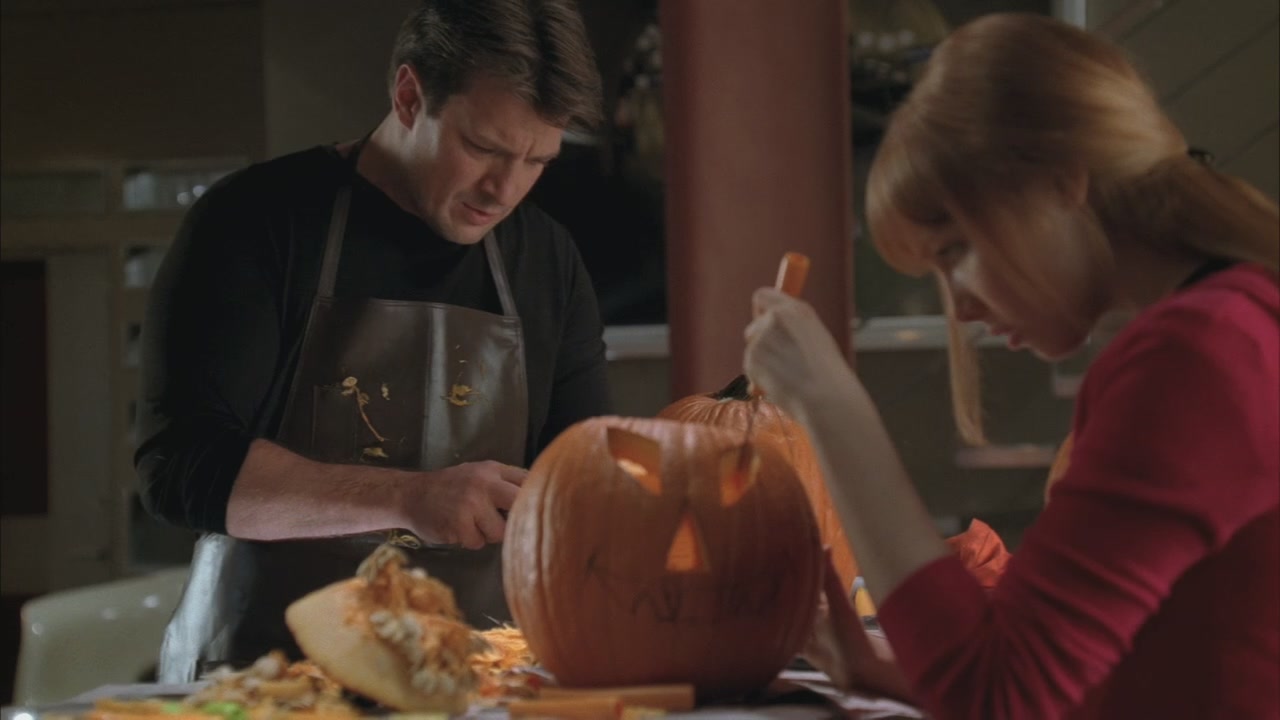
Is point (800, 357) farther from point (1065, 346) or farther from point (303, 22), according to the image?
point (303, 22)

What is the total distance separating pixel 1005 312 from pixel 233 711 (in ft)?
2.02

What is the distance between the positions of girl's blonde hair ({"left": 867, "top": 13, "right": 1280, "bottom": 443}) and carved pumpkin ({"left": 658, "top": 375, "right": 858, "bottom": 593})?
524 mm

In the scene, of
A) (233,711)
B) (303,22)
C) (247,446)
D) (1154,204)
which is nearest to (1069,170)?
(1154,204)

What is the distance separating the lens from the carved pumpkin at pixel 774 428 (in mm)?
1414

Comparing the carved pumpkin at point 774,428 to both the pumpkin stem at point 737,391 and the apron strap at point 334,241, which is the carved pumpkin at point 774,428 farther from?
the apron strap at point 334,241

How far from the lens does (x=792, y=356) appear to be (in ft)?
3.11

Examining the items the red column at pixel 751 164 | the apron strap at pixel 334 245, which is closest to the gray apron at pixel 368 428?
the apron strap at pixel 334 245

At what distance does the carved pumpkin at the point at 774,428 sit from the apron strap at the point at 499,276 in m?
0.46

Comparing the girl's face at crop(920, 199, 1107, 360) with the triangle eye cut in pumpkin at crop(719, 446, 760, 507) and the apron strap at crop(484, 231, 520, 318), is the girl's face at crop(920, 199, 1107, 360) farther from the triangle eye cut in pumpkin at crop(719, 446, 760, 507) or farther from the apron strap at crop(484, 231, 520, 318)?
the apron strap at crop(484, 231, 520, 318)

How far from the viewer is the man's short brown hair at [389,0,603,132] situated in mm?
1654

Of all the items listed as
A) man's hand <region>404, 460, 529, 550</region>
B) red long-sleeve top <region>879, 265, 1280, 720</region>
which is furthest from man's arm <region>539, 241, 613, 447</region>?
red long-sleeve top <region>879, 265, 1280, 720</region>

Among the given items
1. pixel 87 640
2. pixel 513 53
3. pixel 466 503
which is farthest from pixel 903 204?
pixel 87 640

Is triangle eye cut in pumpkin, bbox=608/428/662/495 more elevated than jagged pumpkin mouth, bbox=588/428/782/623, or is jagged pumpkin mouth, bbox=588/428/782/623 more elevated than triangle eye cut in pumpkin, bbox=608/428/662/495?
triangle eye cut in pumpkin, bbox=608/428/662/495

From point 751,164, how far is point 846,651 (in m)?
2.38
